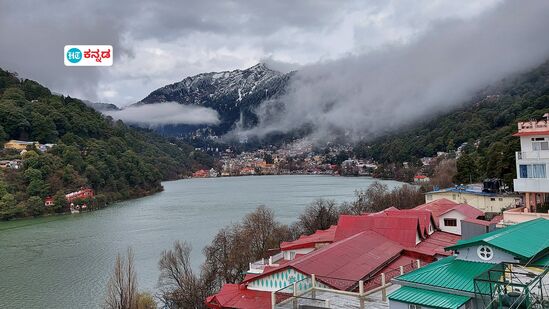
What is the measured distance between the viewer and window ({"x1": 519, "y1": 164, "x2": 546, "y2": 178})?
26.6 feet

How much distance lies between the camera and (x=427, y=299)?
4277 mm

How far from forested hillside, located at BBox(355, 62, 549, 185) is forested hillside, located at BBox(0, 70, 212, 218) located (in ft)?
85.4

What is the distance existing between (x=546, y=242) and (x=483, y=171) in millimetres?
17632

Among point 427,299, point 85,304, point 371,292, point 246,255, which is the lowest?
point 85,304

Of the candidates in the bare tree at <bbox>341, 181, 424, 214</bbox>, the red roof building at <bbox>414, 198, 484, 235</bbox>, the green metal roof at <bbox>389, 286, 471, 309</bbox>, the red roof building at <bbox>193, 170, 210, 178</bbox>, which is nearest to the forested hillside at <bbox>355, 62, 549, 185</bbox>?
the bare tree at <bbox>341, 181, 424, 214</bbox>

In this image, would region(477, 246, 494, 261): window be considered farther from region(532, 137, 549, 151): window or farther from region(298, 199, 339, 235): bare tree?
region(298, 199, 339, 235): bare tree

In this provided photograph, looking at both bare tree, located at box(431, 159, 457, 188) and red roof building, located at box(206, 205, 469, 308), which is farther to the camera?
bare tree, located at box(431, 159, 457, 188)

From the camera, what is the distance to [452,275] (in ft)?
14.5

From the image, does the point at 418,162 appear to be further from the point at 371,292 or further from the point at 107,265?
the point at 371,292

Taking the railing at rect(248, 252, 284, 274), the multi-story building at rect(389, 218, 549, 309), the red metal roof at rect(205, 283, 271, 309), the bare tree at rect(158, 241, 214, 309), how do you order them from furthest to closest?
the bare tree at rect(158, 241, 214, 309)
the railing at rect(248, 252, 284, 274)
the red metal roof at rect(205, 283, 271, 309)
the multi-story building at rect(389, 218, 549, 309)

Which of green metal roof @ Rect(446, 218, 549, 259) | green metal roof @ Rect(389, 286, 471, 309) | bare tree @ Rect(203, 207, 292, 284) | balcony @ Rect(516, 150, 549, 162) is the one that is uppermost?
balcony @ Rect(516, 150, 549, 162)

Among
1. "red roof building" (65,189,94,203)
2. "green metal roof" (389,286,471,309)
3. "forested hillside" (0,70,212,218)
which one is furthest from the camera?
"red roof building" (65,189,94,203)

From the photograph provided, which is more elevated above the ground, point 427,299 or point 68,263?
point 427,299

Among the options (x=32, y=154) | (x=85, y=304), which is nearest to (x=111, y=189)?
(x=32, y=154)
